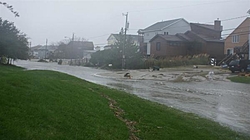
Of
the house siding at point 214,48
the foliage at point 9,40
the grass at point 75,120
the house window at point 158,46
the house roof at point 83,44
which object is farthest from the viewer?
the house roof at point 83,44

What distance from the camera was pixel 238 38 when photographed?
193 ft

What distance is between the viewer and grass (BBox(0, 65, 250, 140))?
547 cm

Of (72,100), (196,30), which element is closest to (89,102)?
(72,100)

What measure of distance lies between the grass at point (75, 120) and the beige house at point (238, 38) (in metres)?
47.0

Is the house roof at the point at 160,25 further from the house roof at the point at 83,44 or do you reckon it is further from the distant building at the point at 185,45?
the house roof at the point at 83,44

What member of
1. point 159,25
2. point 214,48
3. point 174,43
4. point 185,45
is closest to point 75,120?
point 174,43

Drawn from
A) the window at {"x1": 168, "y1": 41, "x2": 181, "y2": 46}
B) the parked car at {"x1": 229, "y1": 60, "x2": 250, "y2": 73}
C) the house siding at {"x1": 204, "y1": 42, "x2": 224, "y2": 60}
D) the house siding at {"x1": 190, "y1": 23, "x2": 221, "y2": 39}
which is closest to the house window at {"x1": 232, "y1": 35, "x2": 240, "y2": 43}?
the house siding at {"x1": 204, "y1": 42, "x2": 224, "y2": 60}

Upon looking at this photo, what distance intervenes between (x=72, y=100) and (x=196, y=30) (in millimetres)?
69397

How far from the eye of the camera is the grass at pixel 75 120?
547cm

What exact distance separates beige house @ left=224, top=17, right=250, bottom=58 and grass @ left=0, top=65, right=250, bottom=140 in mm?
46989

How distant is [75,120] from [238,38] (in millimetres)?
56885

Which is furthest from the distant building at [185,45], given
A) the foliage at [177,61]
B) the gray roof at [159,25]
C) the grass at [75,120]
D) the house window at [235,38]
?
the grass at [75,120]

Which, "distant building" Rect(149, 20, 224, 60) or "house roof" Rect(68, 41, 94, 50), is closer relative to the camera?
"distant building" Rect(149, 20, 224, 60)

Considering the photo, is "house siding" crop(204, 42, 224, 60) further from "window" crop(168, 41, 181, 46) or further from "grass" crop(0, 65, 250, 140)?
"grass" crop(0, 65, 250, 140)
